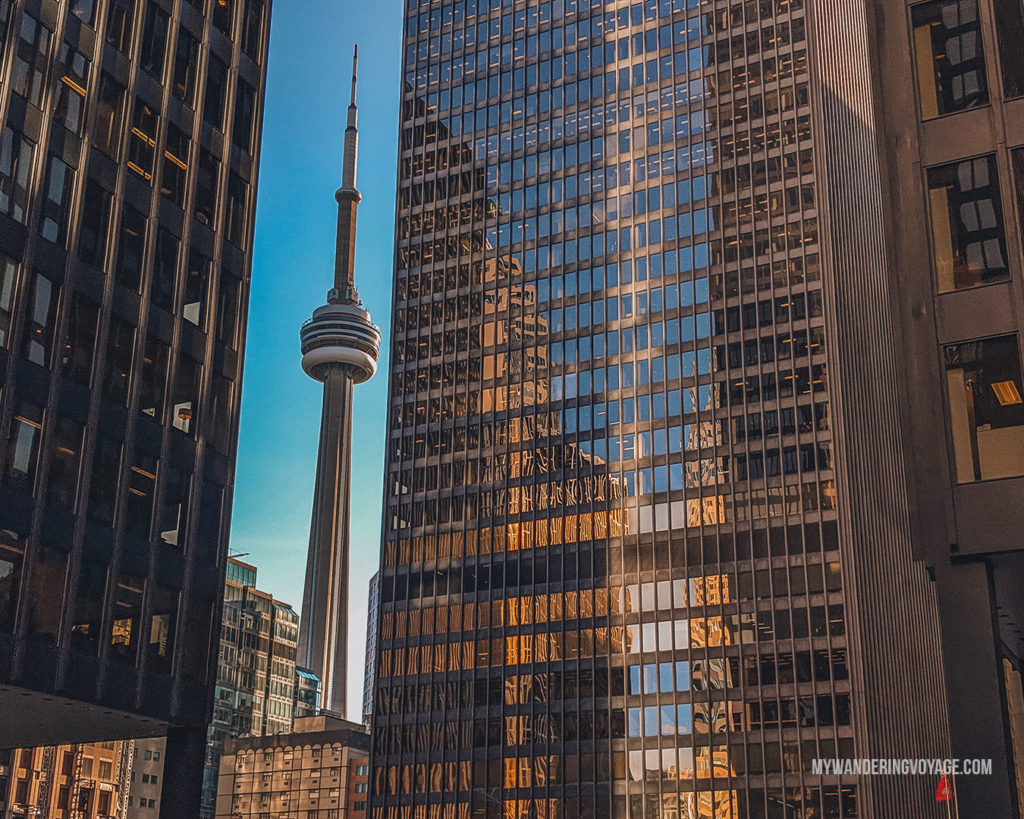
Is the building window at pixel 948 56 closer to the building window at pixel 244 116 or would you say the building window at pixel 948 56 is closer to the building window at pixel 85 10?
the building window at pixel 85 10

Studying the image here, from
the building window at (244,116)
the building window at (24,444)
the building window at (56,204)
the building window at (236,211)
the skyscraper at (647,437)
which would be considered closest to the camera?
the building window at (24,444)

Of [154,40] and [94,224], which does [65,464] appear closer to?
[94,224]

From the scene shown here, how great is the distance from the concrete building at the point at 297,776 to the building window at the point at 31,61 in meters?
128

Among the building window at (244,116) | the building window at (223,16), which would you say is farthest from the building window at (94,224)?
the building window at (223,16)

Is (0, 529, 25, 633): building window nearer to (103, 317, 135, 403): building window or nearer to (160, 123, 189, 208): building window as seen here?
(103, 317, 135, 403): building window

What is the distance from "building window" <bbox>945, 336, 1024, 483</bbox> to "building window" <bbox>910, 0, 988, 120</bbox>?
6.48 m

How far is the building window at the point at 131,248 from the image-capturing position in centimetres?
4556

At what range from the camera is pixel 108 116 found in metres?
46.0

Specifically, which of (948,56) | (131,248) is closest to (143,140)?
(131,248)

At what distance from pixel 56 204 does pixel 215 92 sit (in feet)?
38.8

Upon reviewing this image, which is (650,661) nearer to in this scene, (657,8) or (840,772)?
(840,772)

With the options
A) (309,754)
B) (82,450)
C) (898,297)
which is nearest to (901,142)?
(898,297)

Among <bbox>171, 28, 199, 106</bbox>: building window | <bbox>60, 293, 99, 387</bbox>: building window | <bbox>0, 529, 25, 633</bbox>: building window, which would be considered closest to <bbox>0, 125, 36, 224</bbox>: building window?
<bbox>60, 293, 99, 387</bbox>: building window

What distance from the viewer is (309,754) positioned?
6403 inches
